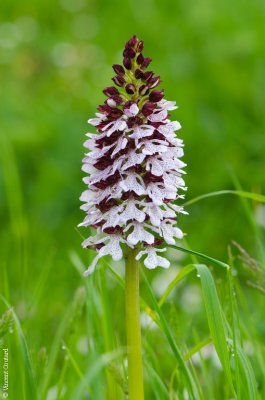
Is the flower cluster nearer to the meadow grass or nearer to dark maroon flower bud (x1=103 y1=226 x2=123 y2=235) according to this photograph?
dark maroon flower bud (x1=103 y1=226 x2=123 y2=235)

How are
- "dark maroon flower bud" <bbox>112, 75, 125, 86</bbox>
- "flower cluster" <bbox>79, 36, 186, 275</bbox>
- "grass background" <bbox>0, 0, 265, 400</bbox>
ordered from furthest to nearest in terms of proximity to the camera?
1. "grass background" <bbox>0, 0, 265, 400</bbox>
2. "dark maroon flower bud" <bbox>112, 75, 125, 86</bbox>
3. "flower cluster" <bbox>79, 36, 186, 275</bbox>

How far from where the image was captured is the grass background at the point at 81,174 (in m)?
2.56

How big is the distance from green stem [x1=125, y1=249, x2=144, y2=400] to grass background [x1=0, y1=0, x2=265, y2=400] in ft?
0.29

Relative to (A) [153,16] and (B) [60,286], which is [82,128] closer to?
(B) [60,286]

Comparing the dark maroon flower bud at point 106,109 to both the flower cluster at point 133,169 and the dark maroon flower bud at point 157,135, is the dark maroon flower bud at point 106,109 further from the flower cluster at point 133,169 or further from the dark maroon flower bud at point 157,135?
the dark maroon flower bud at point 157,135

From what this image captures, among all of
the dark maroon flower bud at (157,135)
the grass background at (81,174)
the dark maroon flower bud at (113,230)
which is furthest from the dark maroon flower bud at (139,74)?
the grass background at (81,174)

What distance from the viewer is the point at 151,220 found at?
1.83 m

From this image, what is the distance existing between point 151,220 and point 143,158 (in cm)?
13

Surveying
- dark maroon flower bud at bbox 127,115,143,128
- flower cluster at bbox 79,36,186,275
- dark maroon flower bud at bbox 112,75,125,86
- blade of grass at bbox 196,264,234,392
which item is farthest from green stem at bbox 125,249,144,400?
dark maroon flower bud at bbox 112,75,125,86

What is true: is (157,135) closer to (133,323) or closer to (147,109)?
(147,109)

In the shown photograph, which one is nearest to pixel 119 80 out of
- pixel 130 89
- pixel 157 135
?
pixel 130 89

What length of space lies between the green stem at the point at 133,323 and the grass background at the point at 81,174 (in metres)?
0.09

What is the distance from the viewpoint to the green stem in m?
1.85

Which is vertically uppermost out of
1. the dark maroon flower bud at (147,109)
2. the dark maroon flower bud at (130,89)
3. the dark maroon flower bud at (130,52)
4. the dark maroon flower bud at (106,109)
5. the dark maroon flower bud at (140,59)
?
the dark maroon flower bud at (130,52)
